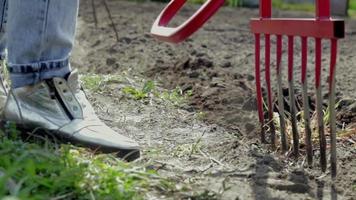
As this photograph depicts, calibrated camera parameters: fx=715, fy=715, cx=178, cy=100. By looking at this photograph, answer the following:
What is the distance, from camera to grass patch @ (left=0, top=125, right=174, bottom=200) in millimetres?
1554

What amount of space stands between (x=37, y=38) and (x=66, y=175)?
0.49 m

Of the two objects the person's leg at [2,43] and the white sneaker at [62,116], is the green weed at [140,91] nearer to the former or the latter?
the person's leg at [2,43]

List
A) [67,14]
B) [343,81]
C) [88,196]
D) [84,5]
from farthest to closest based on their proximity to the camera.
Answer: [84,5] → [343,81] → [67,14] → [88,196]

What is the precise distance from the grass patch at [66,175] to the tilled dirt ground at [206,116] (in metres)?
0.06

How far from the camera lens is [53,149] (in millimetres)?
1874

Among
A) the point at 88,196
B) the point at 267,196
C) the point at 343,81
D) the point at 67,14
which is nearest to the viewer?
the point at 88,196

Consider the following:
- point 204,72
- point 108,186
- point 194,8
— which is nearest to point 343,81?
point 204,72

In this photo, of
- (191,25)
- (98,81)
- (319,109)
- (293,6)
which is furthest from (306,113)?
(293,6)

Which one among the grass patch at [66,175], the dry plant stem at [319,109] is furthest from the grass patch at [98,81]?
the dry plant stem at [319,109]

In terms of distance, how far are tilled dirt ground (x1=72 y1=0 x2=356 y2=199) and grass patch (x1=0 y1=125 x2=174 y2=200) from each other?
Result: 0.21 feet

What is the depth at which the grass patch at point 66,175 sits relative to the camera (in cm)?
155

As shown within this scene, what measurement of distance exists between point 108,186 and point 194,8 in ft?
19.0

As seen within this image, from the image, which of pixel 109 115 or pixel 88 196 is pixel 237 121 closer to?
pixel 109 115

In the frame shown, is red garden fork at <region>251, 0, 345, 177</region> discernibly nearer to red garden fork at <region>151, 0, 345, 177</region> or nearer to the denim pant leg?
red garden fork at <region>151, 0, 345, 177</region>
